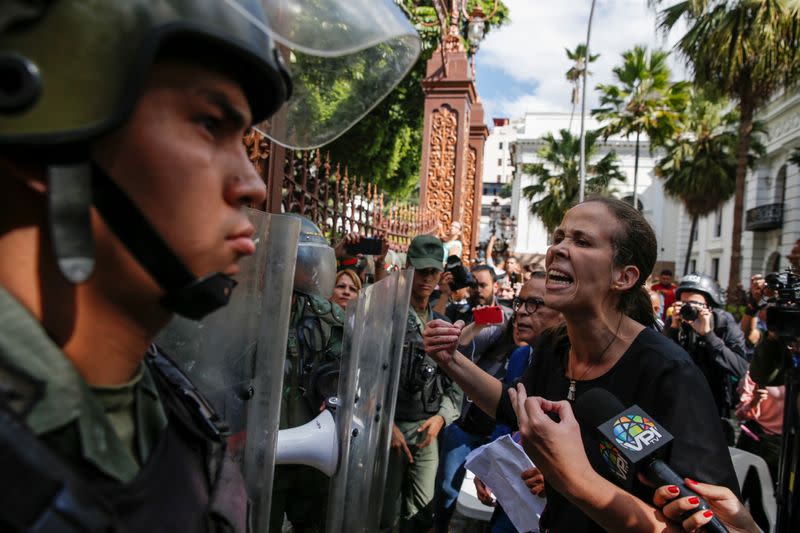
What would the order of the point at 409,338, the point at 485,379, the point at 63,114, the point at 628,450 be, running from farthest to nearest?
the point at 409,338
the point at 485,379
the point at 628,450
the point at 63,114

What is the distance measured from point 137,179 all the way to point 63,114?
0.12 meters

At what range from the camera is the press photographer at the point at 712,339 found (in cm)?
502

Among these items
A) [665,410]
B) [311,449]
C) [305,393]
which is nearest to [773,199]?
[305,393]

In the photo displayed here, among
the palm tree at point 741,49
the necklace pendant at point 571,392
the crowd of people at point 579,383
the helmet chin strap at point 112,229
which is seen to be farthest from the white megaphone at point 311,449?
the palm tree at point 741,49

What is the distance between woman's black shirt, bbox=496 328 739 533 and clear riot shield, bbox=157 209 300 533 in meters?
1.00

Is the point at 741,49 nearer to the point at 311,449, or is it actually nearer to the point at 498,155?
the point at 311,449

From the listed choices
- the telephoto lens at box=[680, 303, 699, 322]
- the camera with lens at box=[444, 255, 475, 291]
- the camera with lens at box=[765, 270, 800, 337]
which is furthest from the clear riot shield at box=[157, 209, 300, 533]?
the telephoto lens at box=[680, 303, 699, 322]

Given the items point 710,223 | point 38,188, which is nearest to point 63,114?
point 38,188

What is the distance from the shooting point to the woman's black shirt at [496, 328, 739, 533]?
164cm

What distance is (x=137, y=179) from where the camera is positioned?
820 millimetres

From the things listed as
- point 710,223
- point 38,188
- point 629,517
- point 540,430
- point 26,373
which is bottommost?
point 629,517

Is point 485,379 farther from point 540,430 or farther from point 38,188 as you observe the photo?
point 38,188

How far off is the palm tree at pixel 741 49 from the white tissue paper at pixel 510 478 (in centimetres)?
1532

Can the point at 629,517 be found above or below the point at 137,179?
below
